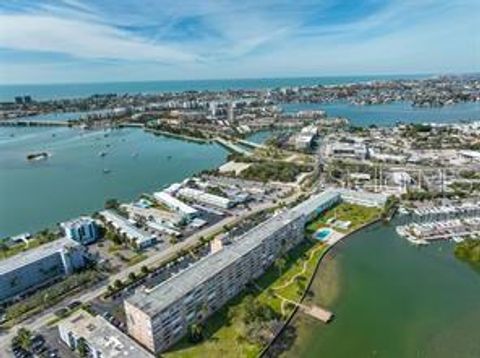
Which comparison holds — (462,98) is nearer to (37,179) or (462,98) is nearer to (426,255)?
(426,255)

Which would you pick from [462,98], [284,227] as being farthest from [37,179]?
[462,98]

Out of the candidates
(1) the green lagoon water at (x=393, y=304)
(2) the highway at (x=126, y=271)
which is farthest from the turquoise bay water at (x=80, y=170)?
(1) the green lagoon water at (x=393, y=304)

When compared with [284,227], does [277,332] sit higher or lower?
lower

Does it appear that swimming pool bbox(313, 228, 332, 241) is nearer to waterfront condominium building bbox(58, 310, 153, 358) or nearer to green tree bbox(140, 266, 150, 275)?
green tree bbox(140, 266, 150, 275)

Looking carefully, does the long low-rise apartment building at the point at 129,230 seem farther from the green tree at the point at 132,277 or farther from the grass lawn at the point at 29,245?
the grass lawn at the point at 29,245

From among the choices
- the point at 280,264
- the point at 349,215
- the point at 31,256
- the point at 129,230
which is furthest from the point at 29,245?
the point at 349,215

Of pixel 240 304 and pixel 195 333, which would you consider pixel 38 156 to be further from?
pixel 195 333

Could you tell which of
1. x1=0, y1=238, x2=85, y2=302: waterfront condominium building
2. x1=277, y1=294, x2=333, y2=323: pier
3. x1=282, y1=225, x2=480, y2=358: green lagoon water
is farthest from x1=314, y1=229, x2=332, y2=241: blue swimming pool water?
x1=0, y1=238, x2=85, y2=302: waterfront condominium building

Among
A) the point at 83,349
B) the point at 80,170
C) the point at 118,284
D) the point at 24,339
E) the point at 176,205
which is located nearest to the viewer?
the point at 83,349
